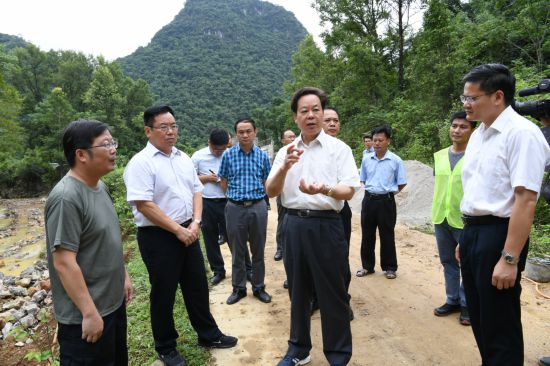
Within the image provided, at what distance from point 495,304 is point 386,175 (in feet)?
9.46

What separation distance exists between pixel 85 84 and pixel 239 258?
42733mm

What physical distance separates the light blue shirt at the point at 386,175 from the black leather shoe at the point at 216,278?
2.41m

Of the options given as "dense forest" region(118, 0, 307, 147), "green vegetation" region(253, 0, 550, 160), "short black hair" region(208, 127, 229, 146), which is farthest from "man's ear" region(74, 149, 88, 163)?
"dense forest" region(118, 0, 307, 147)

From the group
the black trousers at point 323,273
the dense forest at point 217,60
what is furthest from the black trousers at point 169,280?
the dense forest at point 217,60

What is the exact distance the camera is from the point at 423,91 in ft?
48.0

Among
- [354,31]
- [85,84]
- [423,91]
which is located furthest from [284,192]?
[85,84]

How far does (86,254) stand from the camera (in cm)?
199

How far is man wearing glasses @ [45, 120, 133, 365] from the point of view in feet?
6.11

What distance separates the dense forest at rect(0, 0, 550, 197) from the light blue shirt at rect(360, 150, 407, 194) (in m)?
3.18

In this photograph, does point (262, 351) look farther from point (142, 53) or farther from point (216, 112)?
point (142, 53)

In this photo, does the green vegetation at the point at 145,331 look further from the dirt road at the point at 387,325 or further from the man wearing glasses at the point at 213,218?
the man wearing glasses at the point at 213,218

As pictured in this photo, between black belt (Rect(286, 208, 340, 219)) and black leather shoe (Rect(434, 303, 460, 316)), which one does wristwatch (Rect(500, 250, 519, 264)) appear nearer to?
black belt (Rect(286, 208, 340, 219))

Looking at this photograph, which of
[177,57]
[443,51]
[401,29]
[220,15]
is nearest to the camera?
[443,51]

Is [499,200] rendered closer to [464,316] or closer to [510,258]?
[510,258]
